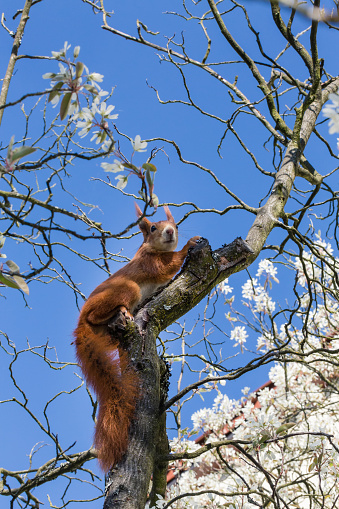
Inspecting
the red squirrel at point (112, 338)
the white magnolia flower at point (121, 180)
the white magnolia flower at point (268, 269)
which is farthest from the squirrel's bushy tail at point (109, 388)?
the white magnolia flower at point (268, 269)

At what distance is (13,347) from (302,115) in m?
2.91

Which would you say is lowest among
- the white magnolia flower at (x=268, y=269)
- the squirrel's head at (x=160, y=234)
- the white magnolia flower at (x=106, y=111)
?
the white magnolia flower at (x=106, y=111)

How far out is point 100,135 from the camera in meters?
1.96

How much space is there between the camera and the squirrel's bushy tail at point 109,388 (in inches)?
86.5

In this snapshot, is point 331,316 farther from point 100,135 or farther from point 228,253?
point 100,135

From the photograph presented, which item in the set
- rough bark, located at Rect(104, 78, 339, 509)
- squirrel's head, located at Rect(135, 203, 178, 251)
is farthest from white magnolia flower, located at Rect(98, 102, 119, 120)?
squirrel's head, located at Rect(135, 203, 178, 251)

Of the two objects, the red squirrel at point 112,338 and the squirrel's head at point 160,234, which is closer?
the red squirrel at point 112,338

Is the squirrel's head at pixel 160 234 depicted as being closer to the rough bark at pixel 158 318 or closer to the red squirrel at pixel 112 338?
the red squirrel at pixel 112 338

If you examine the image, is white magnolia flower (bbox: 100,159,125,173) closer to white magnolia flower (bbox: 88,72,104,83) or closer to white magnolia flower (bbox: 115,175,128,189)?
white magnolia flower (bbox: 115,175,128,189)

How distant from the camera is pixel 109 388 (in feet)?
8.20

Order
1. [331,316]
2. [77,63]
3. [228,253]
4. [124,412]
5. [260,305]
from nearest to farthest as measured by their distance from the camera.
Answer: [77,63] → [124,412] → [228,253] → [260,305] → [331,316]

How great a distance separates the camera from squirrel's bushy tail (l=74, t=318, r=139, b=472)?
220 centimetres

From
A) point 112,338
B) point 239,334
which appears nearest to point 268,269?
point 239,334

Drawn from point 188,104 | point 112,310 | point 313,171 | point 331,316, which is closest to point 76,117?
point 112,310
